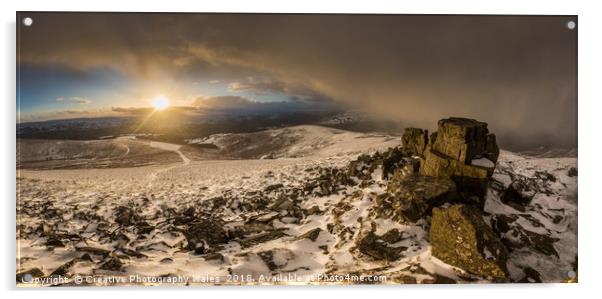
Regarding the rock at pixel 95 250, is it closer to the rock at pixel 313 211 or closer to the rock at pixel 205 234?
the rock at pixel 205 234

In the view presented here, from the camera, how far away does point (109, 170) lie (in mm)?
5477

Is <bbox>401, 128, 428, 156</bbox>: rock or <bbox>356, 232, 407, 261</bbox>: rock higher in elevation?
<bbox>401, 128, 428, 156</bbox>: rock

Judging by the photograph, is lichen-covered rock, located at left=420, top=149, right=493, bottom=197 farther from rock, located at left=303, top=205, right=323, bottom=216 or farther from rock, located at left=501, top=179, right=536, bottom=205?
rock, located at left=303, top=205, right=323, bottom=216

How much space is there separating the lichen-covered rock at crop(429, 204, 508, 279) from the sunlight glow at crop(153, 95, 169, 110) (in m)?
4.44

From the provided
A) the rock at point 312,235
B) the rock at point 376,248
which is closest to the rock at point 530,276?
the rock at point 376,248

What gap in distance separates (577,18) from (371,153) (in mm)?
3732

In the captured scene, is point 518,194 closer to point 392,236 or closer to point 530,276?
point 530,276

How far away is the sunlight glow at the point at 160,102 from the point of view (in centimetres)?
511

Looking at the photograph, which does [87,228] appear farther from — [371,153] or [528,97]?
[528,97]

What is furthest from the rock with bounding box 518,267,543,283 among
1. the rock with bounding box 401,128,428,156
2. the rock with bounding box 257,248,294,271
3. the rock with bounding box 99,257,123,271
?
the rock with bounding box 99,257,123,271

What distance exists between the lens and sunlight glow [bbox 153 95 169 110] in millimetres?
5109

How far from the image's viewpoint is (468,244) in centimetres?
384

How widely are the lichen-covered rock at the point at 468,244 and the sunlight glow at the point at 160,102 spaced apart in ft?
14.6

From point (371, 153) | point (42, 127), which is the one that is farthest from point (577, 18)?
point (42, 127)
